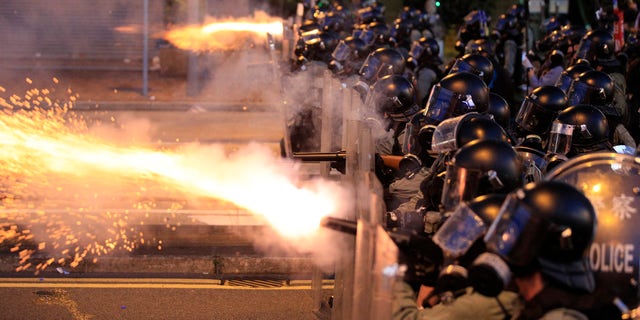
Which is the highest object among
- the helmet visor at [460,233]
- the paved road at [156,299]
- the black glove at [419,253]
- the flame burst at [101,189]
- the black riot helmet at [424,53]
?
the black riot helmet at [424,53]

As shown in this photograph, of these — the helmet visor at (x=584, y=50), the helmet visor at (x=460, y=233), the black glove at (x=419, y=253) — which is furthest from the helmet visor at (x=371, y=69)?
the helmet visor at (x=460, y=233)

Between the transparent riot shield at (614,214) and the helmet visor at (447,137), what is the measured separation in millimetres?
779

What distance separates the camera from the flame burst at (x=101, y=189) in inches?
303

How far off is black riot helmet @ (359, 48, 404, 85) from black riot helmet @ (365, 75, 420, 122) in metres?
1.68

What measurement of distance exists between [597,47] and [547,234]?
8204 mm

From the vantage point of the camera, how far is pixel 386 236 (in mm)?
3451

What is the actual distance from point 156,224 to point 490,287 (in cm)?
575

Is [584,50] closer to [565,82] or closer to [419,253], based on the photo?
[565,82]

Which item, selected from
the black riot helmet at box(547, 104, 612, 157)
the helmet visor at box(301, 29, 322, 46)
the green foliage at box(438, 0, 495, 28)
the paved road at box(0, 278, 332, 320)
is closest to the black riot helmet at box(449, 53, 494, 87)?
the black riot helmet at box(547, 104, 612, 157)

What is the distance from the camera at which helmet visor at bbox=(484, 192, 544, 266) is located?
3209mm

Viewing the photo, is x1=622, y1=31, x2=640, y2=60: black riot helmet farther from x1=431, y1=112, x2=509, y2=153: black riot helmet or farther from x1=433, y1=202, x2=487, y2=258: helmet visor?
x1=433, y1=202, x2=487, y2=258: helmet visor

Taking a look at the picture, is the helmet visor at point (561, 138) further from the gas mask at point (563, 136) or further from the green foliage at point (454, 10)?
the green foliage at point (454, 10)

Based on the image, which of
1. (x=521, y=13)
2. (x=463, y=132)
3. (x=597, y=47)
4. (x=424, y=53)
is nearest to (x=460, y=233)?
(x=463, y=132)

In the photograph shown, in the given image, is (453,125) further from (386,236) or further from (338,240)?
(386,236)
